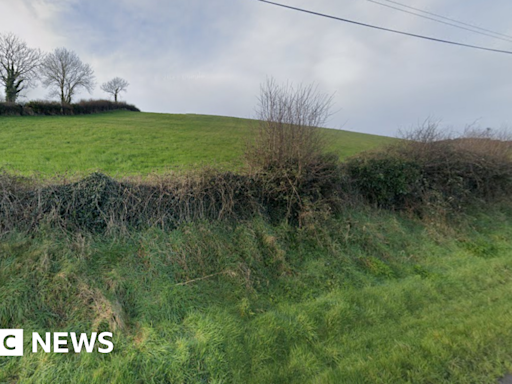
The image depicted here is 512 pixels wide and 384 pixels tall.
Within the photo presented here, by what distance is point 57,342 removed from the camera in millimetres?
2504

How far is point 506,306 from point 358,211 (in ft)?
11.2

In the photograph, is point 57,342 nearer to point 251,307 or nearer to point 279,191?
point 251,307

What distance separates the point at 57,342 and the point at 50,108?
27973 mm

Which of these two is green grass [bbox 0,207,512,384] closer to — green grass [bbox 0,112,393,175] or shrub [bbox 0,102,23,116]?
green grass [bbox 0,112,393,175]

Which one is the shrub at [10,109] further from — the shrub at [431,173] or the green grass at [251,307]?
the shrub at [431,173]

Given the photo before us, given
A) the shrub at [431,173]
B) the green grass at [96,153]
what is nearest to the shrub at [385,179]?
the shrub at [431,173]

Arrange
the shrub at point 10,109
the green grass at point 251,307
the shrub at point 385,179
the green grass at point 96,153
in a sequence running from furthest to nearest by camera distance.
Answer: the shrub at point 10,109
the shrub at point 385,179
the green grass at point 96,153
the green grass at point 251,307

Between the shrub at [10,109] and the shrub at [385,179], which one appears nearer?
the shrub at [385,179]

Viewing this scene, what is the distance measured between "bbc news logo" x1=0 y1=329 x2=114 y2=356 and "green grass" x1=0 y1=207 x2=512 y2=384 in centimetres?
8

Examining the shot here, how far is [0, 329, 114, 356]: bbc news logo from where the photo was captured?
2.41 metres

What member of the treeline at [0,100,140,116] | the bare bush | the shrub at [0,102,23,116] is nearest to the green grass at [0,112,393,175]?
the bare bush

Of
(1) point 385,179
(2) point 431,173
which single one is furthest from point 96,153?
(2) point 431,173

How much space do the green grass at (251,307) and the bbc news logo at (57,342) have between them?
84mm

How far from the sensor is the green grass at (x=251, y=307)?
2.35 meters
